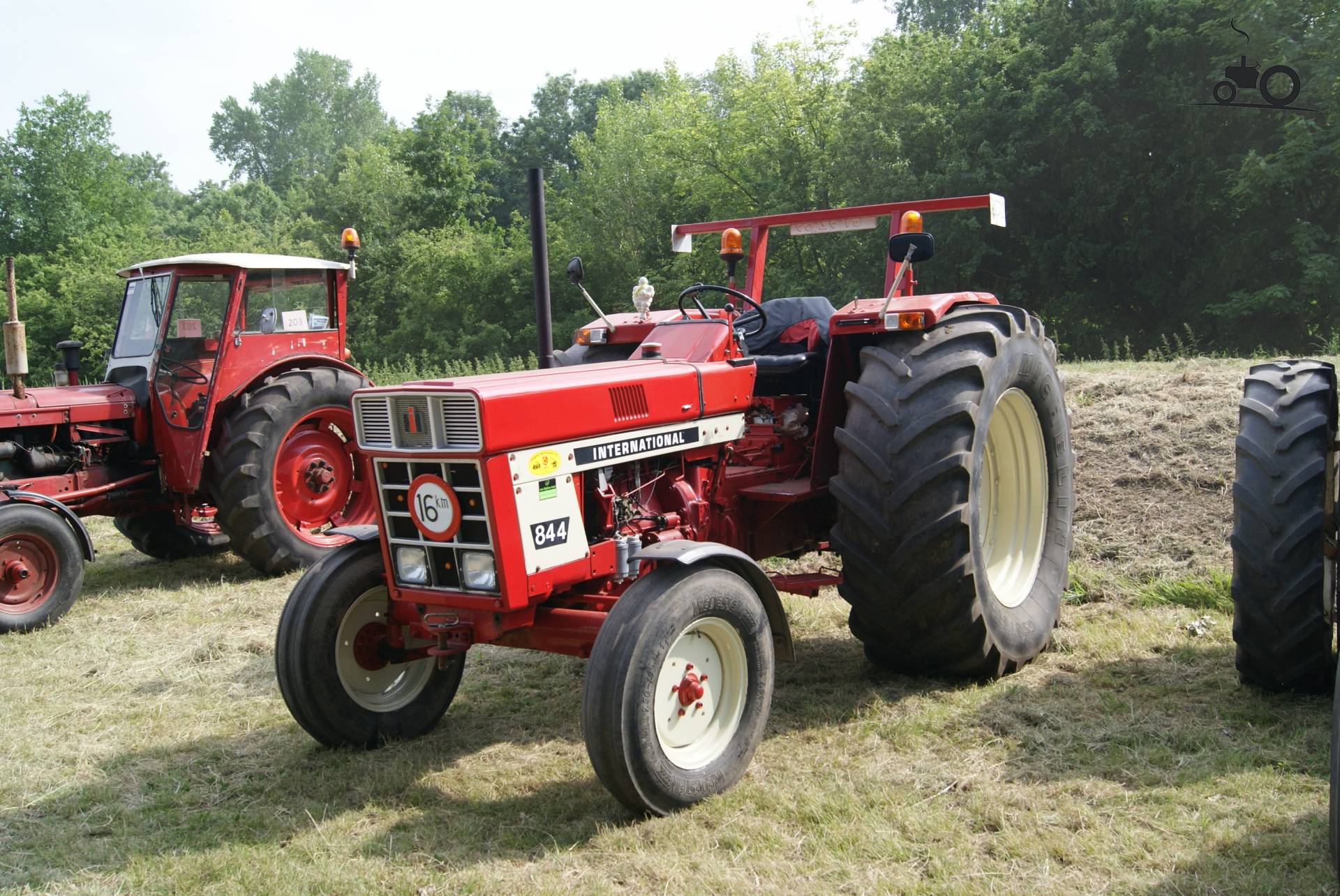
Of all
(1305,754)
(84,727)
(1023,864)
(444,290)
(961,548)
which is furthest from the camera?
(444,290)

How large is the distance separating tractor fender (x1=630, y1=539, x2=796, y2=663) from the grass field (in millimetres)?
412

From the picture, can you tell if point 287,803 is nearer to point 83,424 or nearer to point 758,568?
point 758,568

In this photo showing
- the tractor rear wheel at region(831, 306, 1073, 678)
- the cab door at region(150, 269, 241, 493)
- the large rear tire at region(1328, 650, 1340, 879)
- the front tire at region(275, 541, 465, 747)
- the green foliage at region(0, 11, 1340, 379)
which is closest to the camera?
the large rear tire at region(1328, 650, 1340, 879)

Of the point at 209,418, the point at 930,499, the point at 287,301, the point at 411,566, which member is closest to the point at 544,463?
the point at 411,566

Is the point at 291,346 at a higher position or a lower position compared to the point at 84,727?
higher

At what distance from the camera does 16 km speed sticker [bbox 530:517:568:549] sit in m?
3.41

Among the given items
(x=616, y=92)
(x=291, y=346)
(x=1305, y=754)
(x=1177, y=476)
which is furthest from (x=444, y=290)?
(x=1305, y=754)

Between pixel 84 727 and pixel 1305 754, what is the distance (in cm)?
454

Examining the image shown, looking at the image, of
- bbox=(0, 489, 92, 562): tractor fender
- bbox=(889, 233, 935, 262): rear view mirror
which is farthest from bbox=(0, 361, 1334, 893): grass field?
bbox=(889, 233, 935, 262): rear view mirror

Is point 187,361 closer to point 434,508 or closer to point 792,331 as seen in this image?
point 792,331

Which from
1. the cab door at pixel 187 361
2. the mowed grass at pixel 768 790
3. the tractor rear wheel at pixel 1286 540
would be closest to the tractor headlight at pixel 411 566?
the mowed grass at pixel 768 790

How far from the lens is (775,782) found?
346 centimetres

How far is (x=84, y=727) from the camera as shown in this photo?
4402 mm

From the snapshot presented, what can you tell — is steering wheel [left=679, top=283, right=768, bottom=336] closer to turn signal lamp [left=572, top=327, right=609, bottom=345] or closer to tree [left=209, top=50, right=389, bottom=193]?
turn signal lamp [left=572, top=327, right=609, bottom=345]
